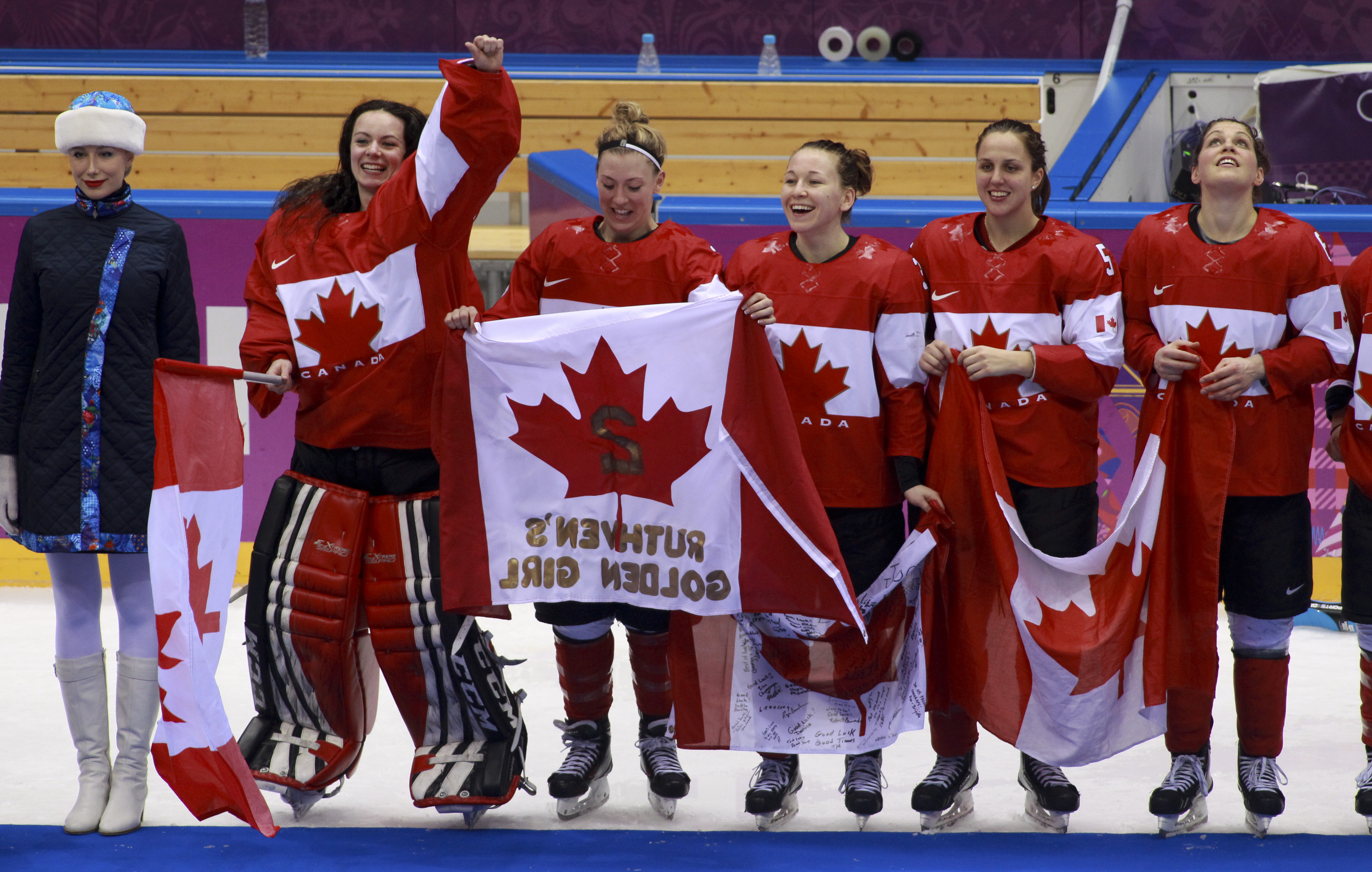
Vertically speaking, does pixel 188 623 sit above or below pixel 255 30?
below

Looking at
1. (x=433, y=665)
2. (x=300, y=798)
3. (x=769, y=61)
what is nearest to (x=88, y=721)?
(x=300, y=798)

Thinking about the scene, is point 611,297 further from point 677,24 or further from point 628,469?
point 677,24

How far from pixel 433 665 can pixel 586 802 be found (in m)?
0.49

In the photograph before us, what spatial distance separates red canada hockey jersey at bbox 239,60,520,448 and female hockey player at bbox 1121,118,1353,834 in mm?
1451

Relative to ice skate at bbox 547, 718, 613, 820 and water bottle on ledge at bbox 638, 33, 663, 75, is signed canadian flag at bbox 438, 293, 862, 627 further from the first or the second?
water bottle on ledge at bbox 638, 33, 663, 75

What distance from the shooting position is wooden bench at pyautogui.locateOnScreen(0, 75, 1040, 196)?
7.55m

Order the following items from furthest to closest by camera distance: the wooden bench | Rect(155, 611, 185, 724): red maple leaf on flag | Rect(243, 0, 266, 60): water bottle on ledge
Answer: Rect(243, 0, 266, 60): water bottle on ledge → the wooden bench → Rect(155, 611, 185, 724): red maple leaf on flag

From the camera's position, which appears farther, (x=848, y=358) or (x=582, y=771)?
(x=582, y=771)

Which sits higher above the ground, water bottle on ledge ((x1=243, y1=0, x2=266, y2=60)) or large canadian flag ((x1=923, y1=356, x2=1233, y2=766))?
water bottle on ledge ((x1=243, y1=0, x2=266, y2=60))

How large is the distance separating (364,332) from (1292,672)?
3.06 meters

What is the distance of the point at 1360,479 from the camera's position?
2.72 m

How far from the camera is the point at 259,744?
109 inches

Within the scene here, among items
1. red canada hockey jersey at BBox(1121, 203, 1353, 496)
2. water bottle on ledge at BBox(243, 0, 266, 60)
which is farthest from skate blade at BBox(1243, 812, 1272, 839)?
water bottle on ledge at BBox(243, 0, 266, 60)

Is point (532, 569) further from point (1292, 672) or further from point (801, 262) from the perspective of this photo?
point (1292, 672)
